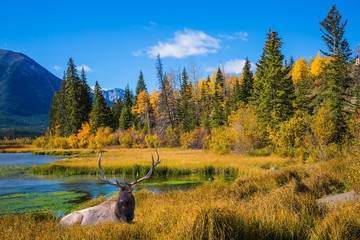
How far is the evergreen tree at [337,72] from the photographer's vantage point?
92.5ft

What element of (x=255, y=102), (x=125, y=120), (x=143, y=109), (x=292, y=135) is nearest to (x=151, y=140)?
(x=143, y=109)

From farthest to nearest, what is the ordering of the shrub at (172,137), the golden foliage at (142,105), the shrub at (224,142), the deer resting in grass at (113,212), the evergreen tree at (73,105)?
the evergreen tree at (73,105)
the golden foliage at (142,105)
the shrub at (172,137)
the shrub at (224,142)
the deer resting in grass at (113,212)

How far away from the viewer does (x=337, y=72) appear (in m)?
29.1

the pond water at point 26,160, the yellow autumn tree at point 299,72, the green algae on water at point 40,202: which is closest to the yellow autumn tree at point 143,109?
the pond water at point 26,160

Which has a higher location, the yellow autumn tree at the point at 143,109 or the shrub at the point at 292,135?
the yellow autumn tree at the point at 143,109

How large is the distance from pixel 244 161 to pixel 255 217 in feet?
62.7

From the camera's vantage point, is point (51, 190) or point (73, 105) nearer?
point (51, 190)

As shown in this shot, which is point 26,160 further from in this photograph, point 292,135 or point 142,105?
point 292,135

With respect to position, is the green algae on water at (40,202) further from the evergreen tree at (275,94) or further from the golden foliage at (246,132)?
the evergreen tree at (275,94)

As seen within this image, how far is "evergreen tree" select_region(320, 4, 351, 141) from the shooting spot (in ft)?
92.5

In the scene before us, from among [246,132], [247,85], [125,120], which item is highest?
[247,85]

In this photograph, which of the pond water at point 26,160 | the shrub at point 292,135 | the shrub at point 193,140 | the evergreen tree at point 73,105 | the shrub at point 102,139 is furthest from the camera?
the evergreen tree at point 73,105

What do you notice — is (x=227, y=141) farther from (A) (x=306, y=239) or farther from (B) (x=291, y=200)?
(A) (x=306, y=239)

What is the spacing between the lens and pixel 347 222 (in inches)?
197
